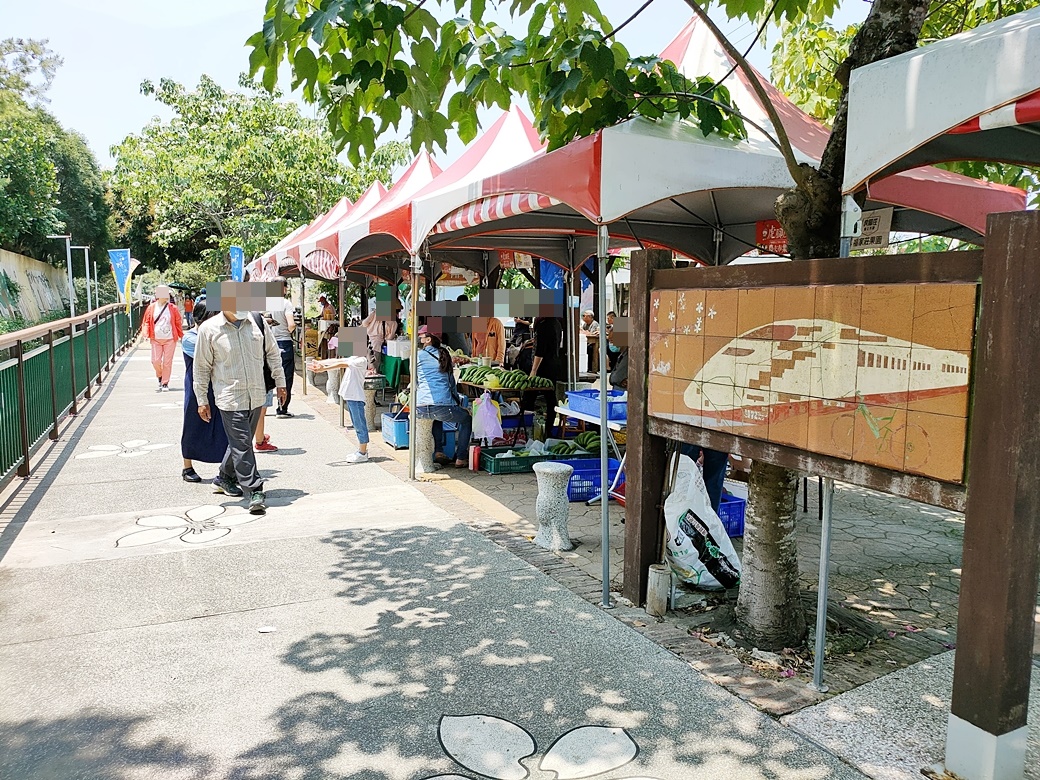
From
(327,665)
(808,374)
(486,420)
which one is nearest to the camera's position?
(808,374)

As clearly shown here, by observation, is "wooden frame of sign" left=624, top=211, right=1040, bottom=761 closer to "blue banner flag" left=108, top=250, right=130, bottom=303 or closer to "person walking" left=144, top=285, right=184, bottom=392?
"person walking" left=144, top=285, right=184, bottom=392

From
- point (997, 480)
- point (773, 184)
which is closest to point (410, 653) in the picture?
point (997, 480)

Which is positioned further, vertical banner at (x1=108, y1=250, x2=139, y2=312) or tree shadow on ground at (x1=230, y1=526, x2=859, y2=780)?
vertical banner at (x1=108, y1=250, x2=139, y2=312)

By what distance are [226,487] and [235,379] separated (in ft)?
3.97

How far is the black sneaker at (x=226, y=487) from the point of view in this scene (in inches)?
277

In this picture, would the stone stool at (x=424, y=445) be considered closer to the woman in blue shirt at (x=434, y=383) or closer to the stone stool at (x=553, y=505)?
the woman in blue shirt at (x=434, y=383)

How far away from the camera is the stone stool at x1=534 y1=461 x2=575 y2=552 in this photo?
18.2ft

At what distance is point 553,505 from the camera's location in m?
5.60

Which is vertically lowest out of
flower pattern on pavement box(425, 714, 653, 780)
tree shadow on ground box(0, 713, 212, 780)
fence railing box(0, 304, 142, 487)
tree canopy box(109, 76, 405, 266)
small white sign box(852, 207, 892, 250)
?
tree shadow on ground box(0, 713, 212, 780)

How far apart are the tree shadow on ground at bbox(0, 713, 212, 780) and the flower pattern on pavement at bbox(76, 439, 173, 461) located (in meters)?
5.98

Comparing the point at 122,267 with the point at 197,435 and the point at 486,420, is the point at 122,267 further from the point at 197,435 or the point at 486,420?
the point at 486,420

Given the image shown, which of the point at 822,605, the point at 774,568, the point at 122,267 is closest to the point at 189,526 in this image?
the point at 774,568

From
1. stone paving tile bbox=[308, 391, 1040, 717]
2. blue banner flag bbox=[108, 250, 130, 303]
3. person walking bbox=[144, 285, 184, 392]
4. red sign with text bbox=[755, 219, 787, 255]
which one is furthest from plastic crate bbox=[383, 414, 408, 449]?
blue banner flag bbox=[108, 250, 130, 303]

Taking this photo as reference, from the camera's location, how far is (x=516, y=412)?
9.29m
